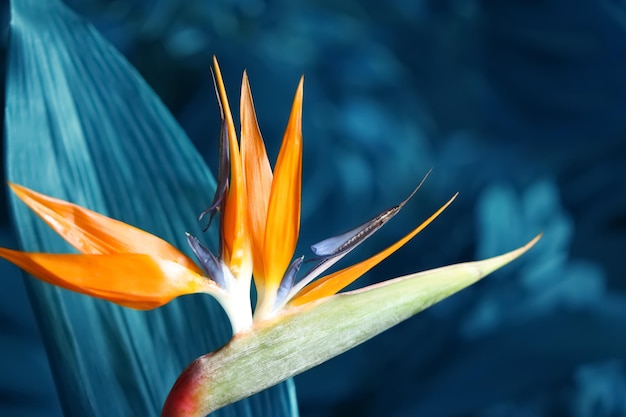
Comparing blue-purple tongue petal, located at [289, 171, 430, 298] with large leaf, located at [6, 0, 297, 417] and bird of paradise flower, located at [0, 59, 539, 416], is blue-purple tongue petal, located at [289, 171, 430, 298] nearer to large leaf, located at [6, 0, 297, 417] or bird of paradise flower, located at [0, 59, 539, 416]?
bird of paradise flower, located at [0, 59, 539, 416]

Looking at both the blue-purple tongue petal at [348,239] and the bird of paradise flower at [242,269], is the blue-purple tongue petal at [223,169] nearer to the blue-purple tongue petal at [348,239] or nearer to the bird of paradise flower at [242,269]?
the bird of paradise flower at [242,269]

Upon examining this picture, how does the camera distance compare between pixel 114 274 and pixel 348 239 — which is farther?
pixel 348 239

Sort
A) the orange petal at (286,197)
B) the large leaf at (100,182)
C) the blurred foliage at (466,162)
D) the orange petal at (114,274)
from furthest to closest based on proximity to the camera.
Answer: the blurred foliage at (466,162) → the large leaf at (100,182) → the orange petal at (286,197) → the orange petal at (114,274)

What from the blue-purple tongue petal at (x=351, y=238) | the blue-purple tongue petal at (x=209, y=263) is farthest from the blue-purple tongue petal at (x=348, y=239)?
the blue-purple tongue petal at (x=209, y=263)

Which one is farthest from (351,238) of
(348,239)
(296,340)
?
(296,340)

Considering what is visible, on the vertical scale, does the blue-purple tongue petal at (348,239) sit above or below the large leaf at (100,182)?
below

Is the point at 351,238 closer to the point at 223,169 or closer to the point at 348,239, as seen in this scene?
the point at 348,239

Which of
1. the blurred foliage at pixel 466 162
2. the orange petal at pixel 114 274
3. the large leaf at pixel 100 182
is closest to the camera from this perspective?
the orange petal at pixel 114 274

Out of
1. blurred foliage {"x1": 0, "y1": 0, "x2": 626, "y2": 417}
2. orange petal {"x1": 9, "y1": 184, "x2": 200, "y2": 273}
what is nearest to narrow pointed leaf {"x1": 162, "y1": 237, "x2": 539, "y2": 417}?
orange petal {"x1": 9, "y1": 184, "x2": 200, "y2": 273}
